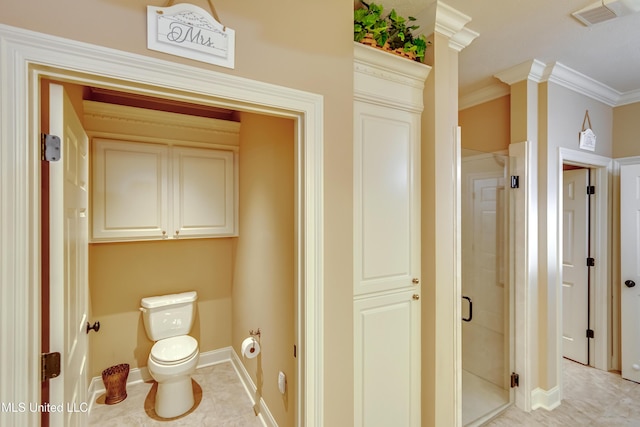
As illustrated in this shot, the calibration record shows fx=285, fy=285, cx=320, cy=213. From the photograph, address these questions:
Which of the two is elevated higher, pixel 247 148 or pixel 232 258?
pixel 247 148

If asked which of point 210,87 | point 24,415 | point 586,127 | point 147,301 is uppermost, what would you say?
point 586,127

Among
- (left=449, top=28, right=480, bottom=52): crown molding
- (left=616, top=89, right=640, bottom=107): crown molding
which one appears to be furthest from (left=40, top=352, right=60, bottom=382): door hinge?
(left=616, top=89, right=640, bottom=107): crown molding

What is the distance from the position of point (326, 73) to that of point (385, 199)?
72 centimetres

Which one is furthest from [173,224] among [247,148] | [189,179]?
[247,148]

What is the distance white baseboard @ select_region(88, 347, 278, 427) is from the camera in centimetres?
210

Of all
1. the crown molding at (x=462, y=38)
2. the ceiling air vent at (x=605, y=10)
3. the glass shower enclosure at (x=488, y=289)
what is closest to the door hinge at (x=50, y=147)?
the crown molding at (x=462, y=38)

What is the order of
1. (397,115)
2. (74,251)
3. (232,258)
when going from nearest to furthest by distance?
(74,251), (397,115), (232,258)

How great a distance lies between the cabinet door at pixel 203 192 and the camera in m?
2.51

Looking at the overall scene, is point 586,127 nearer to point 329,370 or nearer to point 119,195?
point 329,370

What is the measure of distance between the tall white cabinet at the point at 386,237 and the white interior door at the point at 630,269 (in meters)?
2.39

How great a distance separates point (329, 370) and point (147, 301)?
1912 mm

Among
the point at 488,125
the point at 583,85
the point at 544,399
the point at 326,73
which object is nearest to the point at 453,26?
the point at 326,73

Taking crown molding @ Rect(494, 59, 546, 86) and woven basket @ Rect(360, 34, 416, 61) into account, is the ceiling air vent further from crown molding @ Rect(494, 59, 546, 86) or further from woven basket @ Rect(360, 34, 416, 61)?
woven basket @ Rect(360, 34, 416, 61)

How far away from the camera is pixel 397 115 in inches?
64.2
